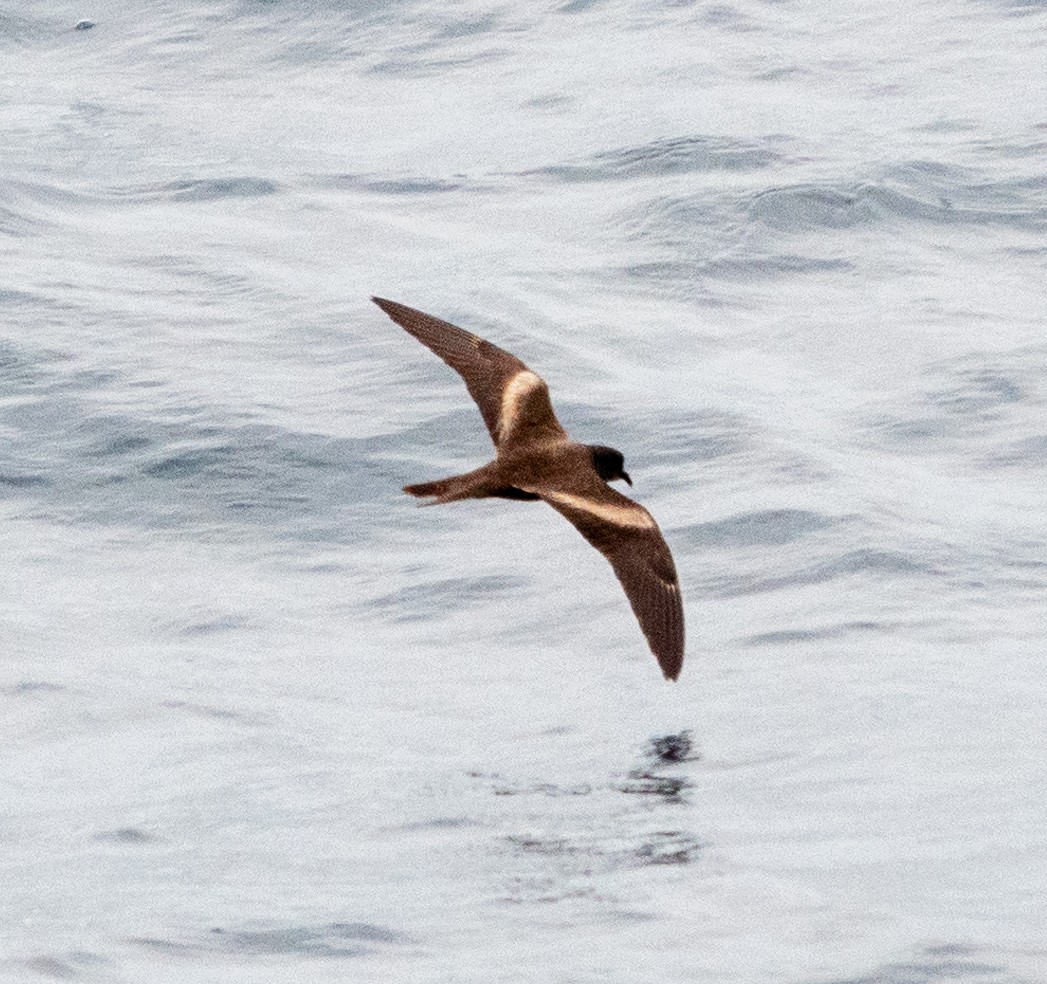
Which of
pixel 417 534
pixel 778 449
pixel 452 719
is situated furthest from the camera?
pixel 778 449

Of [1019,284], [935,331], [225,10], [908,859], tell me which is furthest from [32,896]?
[225,10]

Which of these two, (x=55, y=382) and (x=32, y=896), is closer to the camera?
(x=32, y=896)

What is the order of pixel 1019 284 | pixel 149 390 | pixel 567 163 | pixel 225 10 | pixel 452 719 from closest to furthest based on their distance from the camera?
pixel 452 719 < pixel 149 390 < pixel 1019 284 < pixel 567 163 < pixel 225 10

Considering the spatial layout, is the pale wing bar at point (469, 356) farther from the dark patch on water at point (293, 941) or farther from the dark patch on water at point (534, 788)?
the dark patch on water at point (293, 941)

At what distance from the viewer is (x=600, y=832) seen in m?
8.68

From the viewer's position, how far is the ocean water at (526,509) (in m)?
8.12

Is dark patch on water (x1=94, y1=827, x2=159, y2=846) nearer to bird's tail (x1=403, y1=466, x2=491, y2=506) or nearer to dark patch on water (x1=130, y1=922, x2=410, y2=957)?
dark patch on water (x1=130, y1=922, x2=410, y2=957)

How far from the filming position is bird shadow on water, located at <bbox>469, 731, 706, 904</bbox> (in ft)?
26.8

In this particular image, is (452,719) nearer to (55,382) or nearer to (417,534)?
(417,534)

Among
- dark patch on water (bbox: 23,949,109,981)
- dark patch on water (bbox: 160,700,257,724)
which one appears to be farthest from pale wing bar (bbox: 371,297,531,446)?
dark patch on water (bbox: 23,949,109,981)

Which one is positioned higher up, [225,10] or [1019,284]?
[225,10]

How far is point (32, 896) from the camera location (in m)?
8.20

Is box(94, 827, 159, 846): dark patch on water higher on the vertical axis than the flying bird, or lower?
lower

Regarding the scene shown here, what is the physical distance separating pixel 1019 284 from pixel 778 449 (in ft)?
14.5
